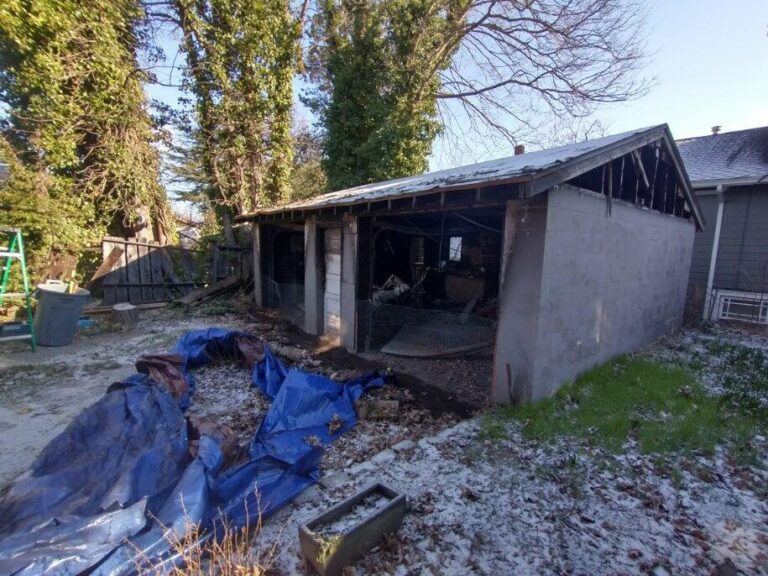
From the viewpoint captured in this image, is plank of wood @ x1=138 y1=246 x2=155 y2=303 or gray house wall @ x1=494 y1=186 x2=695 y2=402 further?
plank of wood @ x1=138 y1=246 x2=155 y2=303

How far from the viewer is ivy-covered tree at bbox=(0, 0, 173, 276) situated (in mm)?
8211

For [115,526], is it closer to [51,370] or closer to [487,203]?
[487,203]

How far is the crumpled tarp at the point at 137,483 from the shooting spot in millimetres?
1909

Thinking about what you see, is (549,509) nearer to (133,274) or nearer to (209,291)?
(209,291)

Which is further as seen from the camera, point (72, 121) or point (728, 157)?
point (728, 157)

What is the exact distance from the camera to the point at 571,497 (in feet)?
9.55

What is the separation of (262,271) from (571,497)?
9.08 meters

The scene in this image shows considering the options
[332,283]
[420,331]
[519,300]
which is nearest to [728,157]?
[420,331]

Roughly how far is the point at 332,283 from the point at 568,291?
4.38 metres

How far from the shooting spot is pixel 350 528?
7.14 ft

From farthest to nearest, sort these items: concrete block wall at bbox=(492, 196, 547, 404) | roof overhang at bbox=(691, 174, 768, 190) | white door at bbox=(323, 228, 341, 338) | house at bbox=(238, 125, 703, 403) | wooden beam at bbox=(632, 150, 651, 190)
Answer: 1. roof overhang at bbox=(691, 174, 768, 190)
2. white door at bbox=(323, 228, 341, 338)
3. wooden beam at bbox=(632, 150, 651, 190)
4. house at bbox=(238, 125, 703, 403)
5. concrete block wall at bbox=(492, 196, 547, 404)

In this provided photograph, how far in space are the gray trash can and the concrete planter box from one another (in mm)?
6658

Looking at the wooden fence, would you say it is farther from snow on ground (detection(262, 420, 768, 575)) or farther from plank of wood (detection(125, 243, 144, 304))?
snow on ground (detection(262, 420, 768, 575))

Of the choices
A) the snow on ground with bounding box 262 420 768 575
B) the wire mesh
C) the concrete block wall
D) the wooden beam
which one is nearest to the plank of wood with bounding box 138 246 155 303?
the wire mesh
